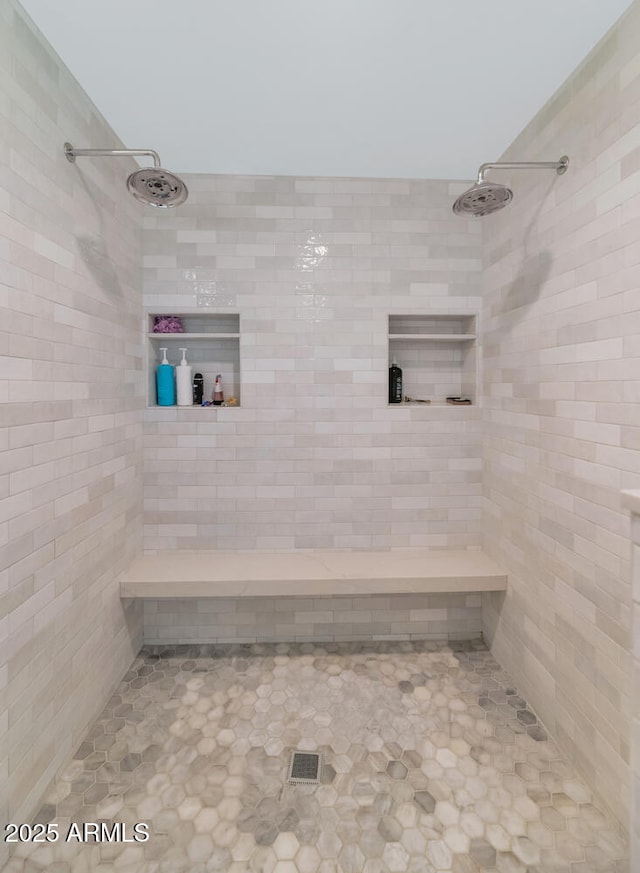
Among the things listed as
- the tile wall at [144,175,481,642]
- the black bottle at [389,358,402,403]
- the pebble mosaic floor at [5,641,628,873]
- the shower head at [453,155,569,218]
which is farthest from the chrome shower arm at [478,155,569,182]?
the pebble mosaic floor at [5,641,628,873]

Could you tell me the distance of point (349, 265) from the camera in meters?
2.40

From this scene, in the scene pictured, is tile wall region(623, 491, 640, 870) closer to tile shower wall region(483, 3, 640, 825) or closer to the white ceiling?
tile shower wall region(483, 3, 640, 825)

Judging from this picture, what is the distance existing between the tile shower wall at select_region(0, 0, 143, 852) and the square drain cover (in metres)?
0.93

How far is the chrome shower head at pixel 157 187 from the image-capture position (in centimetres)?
155

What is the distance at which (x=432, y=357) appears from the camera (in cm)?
264

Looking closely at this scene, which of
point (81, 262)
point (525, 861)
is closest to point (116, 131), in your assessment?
point (81, 262)

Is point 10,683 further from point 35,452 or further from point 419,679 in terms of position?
point 419,679

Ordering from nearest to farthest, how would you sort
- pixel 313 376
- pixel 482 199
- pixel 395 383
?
pixel 482 199 < pixel 313 376 < pixel 395 383

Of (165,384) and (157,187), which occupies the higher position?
(157,187)

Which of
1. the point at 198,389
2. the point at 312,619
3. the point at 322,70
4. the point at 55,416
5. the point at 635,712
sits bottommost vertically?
the point at 312,619

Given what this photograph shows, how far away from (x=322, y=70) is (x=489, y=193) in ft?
2.77

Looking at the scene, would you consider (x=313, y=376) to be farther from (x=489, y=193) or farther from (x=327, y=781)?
(x=327, y=781)

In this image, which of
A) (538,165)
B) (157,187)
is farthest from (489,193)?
(157,187)

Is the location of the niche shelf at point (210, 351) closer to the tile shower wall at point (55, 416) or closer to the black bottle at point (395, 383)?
the tile shower wall at point (55, 416)
